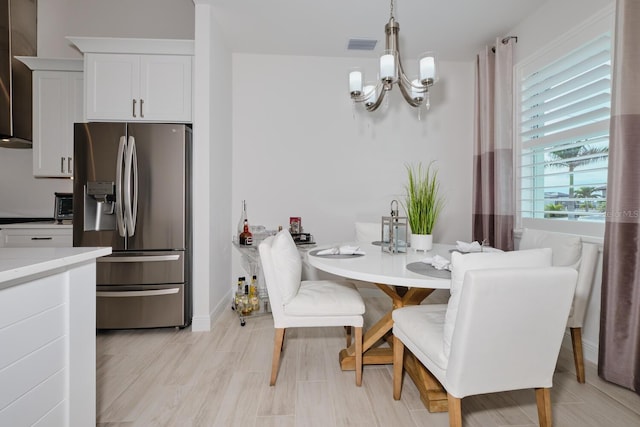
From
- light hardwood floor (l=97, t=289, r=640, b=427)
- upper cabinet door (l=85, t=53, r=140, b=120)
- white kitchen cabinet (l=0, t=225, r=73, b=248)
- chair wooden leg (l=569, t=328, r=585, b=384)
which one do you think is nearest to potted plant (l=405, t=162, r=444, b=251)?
light hardwood floor (l=97, t=289, r=640, b=427)

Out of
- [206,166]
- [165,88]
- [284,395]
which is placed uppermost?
[165,88]

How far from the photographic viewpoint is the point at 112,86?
2.86 meters

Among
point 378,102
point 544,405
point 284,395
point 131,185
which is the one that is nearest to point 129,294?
point 131,185

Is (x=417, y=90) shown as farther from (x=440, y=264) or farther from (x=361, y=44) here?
(x=361, y=44)

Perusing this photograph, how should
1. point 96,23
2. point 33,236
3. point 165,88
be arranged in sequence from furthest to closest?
point 96,23 < point 33,236 < point 165,88

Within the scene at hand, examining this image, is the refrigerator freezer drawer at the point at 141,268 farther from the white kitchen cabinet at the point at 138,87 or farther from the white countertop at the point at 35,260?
the white countertop at the point at 35,260

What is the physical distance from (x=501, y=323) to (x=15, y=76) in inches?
179

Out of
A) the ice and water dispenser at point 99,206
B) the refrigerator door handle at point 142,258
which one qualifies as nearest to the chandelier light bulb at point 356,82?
the refrigerator door handle at point 142,258

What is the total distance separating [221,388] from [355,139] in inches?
109

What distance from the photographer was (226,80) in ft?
11.0

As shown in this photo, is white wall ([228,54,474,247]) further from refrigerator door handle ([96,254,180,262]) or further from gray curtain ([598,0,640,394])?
gray curtain ([598,0,640,394])

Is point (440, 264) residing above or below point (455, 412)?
above

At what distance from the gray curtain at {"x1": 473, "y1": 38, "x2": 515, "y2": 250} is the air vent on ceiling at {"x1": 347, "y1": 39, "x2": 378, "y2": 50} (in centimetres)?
113

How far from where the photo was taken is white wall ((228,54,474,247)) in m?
3.62
